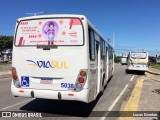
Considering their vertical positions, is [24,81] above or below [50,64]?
below

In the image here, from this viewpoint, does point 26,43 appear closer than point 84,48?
No

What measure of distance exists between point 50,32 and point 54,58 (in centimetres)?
85

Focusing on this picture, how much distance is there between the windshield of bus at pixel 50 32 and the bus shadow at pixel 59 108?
2308 mm

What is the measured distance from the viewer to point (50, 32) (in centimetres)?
821

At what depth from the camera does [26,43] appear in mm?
8461

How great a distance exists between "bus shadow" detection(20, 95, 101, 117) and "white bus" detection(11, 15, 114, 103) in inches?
30.9

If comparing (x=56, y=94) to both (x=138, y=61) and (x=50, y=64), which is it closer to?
(x=50, y=64)

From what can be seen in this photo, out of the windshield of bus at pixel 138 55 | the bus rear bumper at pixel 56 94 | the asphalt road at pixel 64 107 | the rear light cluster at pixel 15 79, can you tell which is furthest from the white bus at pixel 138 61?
the rear light cluster at pixel 15 79

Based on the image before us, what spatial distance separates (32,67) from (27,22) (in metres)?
1.51

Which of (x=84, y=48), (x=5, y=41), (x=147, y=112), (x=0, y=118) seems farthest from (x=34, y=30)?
(x=5, y=41)

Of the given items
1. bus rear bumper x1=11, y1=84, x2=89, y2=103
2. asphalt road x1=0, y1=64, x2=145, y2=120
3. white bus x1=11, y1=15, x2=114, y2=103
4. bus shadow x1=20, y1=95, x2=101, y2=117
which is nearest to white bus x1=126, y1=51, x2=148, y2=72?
asphalt road x1=0, y1=64, x2=145, y2=120

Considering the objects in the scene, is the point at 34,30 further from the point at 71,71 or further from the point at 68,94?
the point at 68,94

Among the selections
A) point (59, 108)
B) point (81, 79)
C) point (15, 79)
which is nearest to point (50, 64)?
point (81, 79)

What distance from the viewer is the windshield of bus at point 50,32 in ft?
26.4
